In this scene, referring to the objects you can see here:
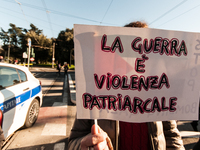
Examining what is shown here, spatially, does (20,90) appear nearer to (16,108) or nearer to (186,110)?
(16,108)

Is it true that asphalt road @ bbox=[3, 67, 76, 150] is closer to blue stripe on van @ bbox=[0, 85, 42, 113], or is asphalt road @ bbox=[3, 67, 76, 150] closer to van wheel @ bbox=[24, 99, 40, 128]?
van wheel @ bbox=[24, 99, 40, 128]

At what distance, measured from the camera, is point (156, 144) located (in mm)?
1002

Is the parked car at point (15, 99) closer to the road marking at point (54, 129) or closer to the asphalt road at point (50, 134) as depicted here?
the asphalt road at point (50, 134)

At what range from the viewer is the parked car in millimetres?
1964

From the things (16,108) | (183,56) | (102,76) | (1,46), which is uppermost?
(1,46)

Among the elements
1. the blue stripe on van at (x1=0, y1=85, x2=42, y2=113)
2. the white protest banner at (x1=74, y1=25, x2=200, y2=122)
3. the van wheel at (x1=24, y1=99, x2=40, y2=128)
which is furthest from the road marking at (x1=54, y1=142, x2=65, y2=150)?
the white protest banner at (x1=74, y1=25, x2=200, y2=122)

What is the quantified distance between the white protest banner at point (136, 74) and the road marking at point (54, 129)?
7.90 ft

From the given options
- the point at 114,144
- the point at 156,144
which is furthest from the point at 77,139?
the point at 156,144

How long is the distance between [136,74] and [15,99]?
2364 millimetres

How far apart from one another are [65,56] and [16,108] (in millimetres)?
36034

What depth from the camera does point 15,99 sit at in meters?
2.17

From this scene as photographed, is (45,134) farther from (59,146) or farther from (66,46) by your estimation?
(66,46)

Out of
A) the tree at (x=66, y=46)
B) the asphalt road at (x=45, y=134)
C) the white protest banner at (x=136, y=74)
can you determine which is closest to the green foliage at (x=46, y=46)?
the tree at (x=66, y=46)

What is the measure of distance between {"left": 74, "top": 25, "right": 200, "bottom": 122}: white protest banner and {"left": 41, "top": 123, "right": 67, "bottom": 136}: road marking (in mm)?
2407
